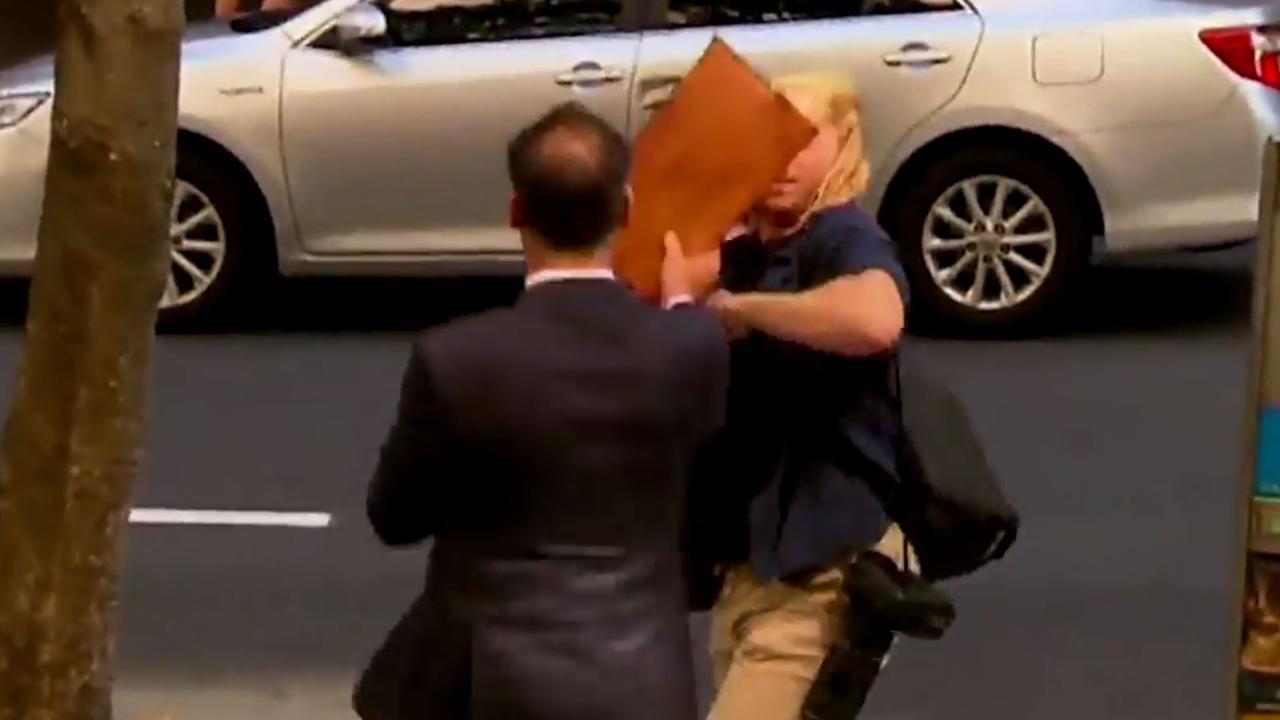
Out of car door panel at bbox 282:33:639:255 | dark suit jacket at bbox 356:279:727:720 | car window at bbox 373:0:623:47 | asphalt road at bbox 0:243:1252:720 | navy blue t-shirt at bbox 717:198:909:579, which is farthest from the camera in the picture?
car window at bbox 373:0:623:47

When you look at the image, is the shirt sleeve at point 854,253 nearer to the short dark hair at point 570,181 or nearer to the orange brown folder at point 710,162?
the orange brown folder at point 710,162

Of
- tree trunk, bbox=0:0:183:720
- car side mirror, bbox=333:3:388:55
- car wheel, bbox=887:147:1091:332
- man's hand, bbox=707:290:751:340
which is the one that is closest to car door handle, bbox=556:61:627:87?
car side mirror, bbox=333:3:388:55

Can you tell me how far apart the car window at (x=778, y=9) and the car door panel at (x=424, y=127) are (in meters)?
0.26

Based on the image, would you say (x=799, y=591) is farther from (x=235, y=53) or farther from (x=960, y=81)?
(x=235, y=53)

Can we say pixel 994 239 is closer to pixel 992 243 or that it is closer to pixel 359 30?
pixel 992 243

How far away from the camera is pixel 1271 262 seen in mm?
3914

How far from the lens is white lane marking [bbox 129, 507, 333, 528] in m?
7.27

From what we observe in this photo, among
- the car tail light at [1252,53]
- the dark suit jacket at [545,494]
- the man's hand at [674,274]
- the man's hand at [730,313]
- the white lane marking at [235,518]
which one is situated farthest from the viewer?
the car tail light at [1252,53]

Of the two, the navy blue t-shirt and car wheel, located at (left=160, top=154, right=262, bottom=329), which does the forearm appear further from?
car wheel, located at (left=160, top=154, right=262, bottom=329)

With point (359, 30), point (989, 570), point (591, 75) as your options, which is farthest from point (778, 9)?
point (989, 570)

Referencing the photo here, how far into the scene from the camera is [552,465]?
3.30m

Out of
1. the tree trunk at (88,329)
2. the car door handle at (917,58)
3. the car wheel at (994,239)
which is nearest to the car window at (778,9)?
the car door handle at (917,58)

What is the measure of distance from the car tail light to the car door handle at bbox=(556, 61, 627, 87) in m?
2.21

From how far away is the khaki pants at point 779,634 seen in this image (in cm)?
403
